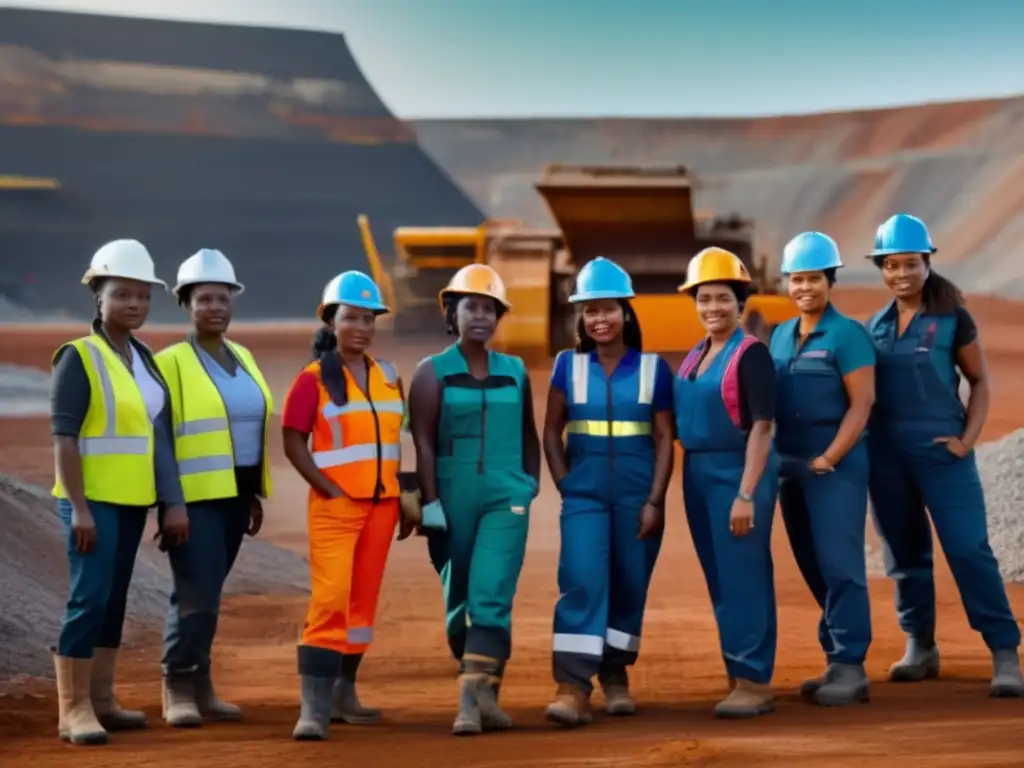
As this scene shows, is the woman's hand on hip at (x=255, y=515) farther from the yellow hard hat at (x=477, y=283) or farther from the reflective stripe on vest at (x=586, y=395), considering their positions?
the reflective stripe on vest at (x=586, y=395)

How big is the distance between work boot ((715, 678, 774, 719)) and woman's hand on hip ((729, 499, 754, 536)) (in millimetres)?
553

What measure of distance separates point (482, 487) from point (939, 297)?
1986 mm

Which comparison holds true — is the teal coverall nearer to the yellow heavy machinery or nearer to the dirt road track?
the dirt road track

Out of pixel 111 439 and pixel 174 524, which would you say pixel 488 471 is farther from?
pixel 111 439

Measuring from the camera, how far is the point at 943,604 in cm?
848

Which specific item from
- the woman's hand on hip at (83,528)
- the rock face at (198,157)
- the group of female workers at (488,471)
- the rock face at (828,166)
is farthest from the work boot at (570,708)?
the rock face at (828,166)

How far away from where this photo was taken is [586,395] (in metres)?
5.42

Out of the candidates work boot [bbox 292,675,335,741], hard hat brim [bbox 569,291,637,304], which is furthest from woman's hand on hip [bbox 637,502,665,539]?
work boot [bbox 292,675,335,741]

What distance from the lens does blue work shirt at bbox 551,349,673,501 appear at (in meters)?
5.37

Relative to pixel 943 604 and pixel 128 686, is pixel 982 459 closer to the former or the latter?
pixel 943 604

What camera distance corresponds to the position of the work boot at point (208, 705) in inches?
213

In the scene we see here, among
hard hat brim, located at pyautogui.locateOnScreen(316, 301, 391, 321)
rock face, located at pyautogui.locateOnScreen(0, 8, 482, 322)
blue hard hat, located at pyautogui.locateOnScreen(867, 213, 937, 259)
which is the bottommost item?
hard hat brim, located at pyautogui.locateOnScreen(316, 301, 391, 321)

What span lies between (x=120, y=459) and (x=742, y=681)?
2.31 m

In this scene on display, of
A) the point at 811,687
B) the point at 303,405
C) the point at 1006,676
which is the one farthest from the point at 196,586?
the point at 1006,676
